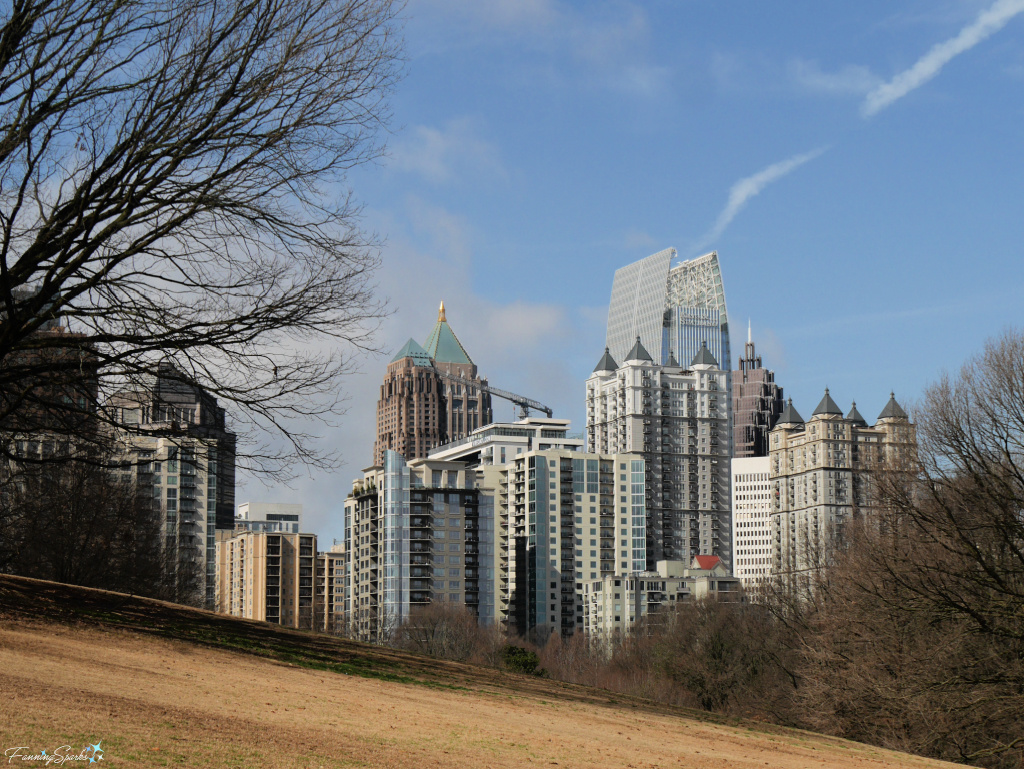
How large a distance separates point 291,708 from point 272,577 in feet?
574

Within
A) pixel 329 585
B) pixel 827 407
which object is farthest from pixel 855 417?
pixel 329 585

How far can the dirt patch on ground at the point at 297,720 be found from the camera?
11.8 metres

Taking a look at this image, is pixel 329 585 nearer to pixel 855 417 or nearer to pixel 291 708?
pixel 855 417

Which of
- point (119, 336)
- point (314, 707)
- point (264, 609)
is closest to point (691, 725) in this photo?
point (314, 707)

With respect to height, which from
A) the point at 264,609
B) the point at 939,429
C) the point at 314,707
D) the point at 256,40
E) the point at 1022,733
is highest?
the point at 256,40

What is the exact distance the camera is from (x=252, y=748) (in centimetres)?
1205

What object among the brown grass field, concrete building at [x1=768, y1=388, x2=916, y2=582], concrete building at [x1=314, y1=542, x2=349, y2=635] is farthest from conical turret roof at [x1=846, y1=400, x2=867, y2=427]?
the brown grass field

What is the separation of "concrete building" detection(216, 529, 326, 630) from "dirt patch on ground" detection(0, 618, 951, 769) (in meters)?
165

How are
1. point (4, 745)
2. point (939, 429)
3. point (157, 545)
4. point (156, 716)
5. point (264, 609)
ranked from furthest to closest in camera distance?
1. point (264, 609)
2. point (157, 545)
3. point (939, 429)
4. point (156, 716)
5. point (4, 745)

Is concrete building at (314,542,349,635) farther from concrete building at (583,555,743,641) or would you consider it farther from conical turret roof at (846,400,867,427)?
conical turret roof at (846,400,867,427)

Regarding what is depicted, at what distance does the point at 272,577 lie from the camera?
184 meters

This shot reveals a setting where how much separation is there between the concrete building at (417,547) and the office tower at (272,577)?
32.7 metres

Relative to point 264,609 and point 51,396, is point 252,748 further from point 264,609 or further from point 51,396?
point 264,609

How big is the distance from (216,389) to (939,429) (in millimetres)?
18155
